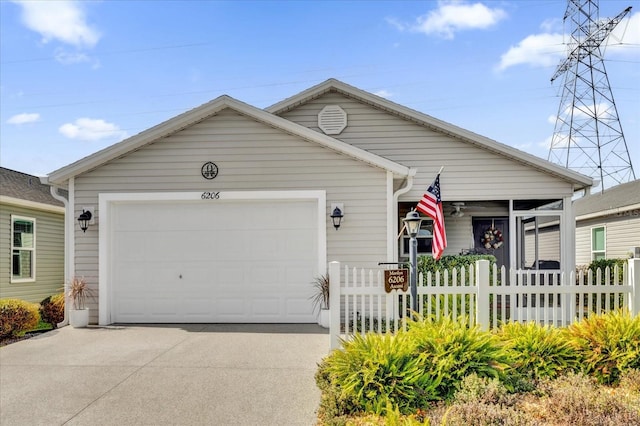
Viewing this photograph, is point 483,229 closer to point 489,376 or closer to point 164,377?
point 489,376

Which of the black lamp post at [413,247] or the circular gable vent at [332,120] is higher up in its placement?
the circular gable vent at [332,120]

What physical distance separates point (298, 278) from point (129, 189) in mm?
3824

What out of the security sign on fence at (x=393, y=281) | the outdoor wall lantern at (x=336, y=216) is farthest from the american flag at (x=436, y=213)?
the outdoor wall lantern at (x=336, y=216)

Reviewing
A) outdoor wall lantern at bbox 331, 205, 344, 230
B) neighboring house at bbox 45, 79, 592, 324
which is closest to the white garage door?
neighboring house at bbox 45, 79, 592, 324

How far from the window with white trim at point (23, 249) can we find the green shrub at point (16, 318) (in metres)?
4.09

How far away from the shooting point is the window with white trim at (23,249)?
1298 centimetres

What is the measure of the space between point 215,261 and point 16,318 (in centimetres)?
383

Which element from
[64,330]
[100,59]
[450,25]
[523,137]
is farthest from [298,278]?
[523,137]

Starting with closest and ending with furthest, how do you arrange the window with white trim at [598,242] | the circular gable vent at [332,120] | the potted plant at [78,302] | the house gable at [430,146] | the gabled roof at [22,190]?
the potted plant at [78,302], the house gable at [430,146], the circular gable vent at [332,120], the gabled roof at [22,190], the window with white trim at [598,242]

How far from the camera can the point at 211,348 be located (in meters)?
7.43

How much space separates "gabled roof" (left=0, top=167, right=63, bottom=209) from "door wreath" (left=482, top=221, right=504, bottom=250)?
40.7 feet

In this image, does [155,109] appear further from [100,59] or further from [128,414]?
[128,414]

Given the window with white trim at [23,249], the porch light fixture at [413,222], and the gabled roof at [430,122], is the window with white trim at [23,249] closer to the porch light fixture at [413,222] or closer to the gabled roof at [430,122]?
the gabled roof at [430,122]

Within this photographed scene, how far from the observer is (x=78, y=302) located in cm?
942
